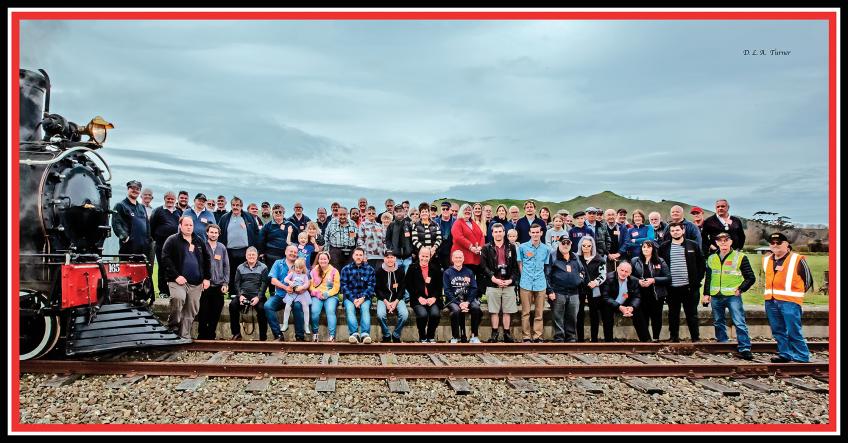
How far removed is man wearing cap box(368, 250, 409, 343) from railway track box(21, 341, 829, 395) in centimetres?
79

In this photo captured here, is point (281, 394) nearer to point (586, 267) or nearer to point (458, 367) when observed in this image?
point (458, 367)

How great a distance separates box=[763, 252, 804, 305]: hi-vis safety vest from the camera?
633 centimetres

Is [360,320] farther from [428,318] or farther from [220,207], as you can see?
[220,207]

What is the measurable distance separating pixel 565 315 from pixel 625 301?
3.23 feet

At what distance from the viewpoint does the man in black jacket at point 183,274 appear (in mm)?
7199

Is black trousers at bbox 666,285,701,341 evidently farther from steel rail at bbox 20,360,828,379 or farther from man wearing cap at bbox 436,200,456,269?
man wearing cap at bbox 436,200,456,269

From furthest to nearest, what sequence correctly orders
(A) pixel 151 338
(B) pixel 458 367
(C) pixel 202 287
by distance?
(C) pixel 202 287 → (A) pixel 151 338 → (B) pixel 458 367

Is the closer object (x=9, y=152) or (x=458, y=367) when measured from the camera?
(x=9, y=152)

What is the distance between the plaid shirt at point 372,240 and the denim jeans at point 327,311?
109 cm

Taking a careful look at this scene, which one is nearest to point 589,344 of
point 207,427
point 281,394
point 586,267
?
point 586,267

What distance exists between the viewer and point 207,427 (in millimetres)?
4145

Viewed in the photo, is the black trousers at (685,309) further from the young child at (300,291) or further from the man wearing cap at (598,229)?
the young child at (300,291)

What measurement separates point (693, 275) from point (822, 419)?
10.3 feet

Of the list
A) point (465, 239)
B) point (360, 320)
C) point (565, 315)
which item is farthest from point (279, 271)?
point (565, 315)
